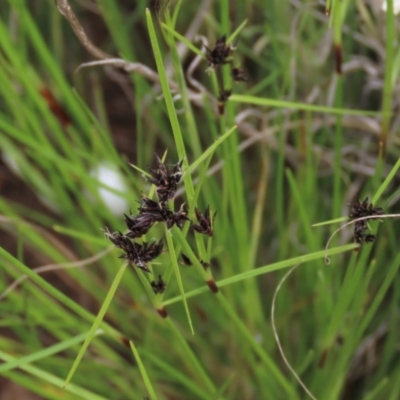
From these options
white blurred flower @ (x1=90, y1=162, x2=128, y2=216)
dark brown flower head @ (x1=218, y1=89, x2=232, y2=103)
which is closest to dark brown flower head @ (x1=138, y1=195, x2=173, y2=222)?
dark brown flower head @ (x1=218, y1=89, x2=232, y2=103)

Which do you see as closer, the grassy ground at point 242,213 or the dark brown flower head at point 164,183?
the dark brown flower head at point 164,183

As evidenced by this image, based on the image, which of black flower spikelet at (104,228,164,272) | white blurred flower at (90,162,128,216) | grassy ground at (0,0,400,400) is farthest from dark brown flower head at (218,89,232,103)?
white blurred flower at (90,162,128,216)

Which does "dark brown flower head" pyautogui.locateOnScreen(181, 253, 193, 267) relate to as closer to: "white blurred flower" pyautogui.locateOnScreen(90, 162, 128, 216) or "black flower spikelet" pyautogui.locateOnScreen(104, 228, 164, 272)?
"black flower spikelet" pyautogui.locateOnScreen(104, 228, 164, 272)

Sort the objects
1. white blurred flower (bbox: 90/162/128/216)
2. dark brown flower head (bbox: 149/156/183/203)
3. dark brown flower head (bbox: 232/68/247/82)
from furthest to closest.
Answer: white blurred flower (bbox: 90/162/128/216) < dark brown flower head (bbox: 232/68/247/82) < dark brown flower head (bbox: 149/156/183/203)

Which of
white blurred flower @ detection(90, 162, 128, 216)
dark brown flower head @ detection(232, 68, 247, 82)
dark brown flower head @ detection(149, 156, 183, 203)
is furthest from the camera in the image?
white blurred flower @ detection(90, 162, 128, 216)

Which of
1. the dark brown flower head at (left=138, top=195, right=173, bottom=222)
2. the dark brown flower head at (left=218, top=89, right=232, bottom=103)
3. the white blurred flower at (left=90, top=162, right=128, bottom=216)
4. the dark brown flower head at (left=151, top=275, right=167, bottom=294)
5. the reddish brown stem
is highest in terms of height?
the white blurred flower at (left=90, top=162, right=128, bottom=216)

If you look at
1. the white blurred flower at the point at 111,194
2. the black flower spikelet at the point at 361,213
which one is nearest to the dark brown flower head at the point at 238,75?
the black flower spikelet at the point at 361,213

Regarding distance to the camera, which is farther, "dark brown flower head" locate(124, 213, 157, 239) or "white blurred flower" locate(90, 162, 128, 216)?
"white blurred flower" locate(90, 162, 128, 216)

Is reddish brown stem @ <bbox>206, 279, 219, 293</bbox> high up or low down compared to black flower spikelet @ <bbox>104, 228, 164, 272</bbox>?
up

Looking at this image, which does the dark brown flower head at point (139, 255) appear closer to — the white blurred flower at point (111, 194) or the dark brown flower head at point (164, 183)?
the dark brown flower head at point (164, 183)
